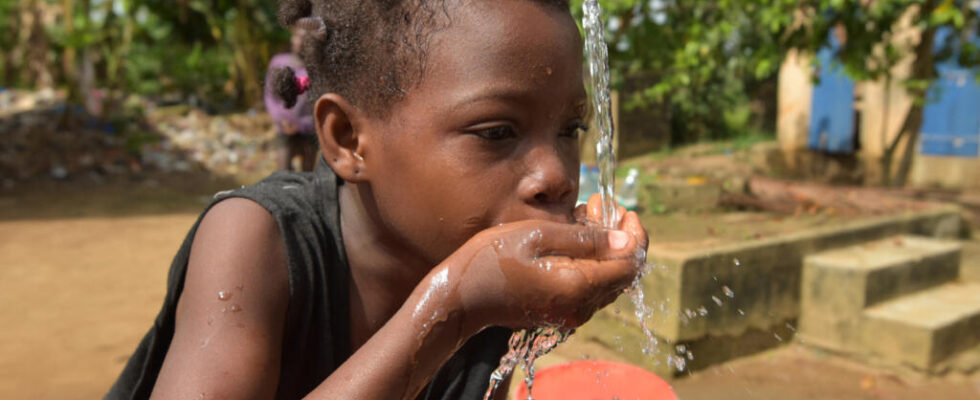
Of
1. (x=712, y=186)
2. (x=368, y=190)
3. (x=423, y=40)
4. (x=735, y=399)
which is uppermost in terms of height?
(x=423, y=40)

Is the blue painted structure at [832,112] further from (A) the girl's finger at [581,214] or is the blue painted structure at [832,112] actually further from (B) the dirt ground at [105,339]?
(A) the girl's finger at [581,214]

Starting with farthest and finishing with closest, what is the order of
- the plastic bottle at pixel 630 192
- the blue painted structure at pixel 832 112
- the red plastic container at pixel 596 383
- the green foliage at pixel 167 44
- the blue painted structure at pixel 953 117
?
the green foliage at pixel 167 44 → the blue painted structure at pixel 832 112 → the blue painted structure at pixel 953 117 → the plastic bottle at pixel 630 192 → the red plastic container at pixel 596 383

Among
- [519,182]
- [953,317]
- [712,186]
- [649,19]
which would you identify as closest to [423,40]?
[519,182]

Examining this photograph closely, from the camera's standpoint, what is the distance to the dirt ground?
10.3ft

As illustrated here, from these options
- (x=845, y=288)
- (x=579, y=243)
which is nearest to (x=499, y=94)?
(x=579, y=243)

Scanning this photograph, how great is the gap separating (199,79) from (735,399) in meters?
12.8

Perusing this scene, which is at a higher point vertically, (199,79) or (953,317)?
(199,79)

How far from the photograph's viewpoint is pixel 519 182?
48.3 inches

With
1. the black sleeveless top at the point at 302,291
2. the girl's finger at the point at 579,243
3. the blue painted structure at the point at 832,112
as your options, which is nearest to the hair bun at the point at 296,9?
the black sleeveless top at the point at 302,291

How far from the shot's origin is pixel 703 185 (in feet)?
16.0

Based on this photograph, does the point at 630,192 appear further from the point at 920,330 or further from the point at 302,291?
the point at 302,291

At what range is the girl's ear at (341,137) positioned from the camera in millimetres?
1354

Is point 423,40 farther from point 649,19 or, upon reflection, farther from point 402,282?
point 649,19

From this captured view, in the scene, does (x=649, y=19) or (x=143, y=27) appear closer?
(x=649, y=19)
